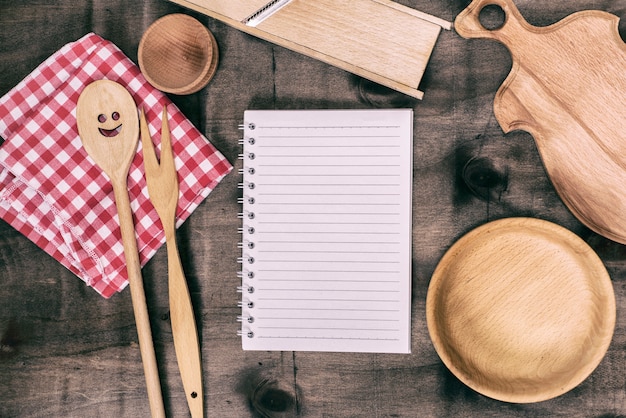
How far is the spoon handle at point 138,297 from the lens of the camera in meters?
0.70

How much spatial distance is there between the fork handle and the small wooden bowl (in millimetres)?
191

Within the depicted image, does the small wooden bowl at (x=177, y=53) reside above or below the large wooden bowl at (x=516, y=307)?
above

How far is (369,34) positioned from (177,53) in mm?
258

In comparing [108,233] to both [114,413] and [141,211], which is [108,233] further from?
[114,413]

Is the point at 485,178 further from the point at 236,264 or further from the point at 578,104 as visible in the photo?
the point at 236,264

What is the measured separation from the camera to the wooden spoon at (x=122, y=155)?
0.70 m

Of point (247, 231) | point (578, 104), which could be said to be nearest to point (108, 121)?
point (247, 231)

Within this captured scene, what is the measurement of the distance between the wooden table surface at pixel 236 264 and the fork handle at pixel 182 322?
0.07ft

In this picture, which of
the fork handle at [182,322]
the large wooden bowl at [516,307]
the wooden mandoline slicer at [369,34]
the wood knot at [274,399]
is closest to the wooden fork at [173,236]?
the fork handle at [182,322]

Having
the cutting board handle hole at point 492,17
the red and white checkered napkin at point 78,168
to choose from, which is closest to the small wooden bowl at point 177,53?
the red and white checkered napkin at point 78,168

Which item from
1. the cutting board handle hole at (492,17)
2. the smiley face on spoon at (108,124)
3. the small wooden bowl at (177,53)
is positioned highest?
the cutting board handle hole at (492,17)

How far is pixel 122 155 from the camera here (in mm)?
707

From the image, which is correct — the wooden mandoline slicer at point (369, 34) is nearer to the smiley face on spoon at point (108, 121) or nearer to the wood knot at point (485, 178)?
the wood knot at point (485, 178)

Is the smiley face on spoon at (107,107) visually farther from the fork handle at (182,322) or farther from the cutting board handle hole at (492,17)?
the cutting board handle hole at (492,17)
